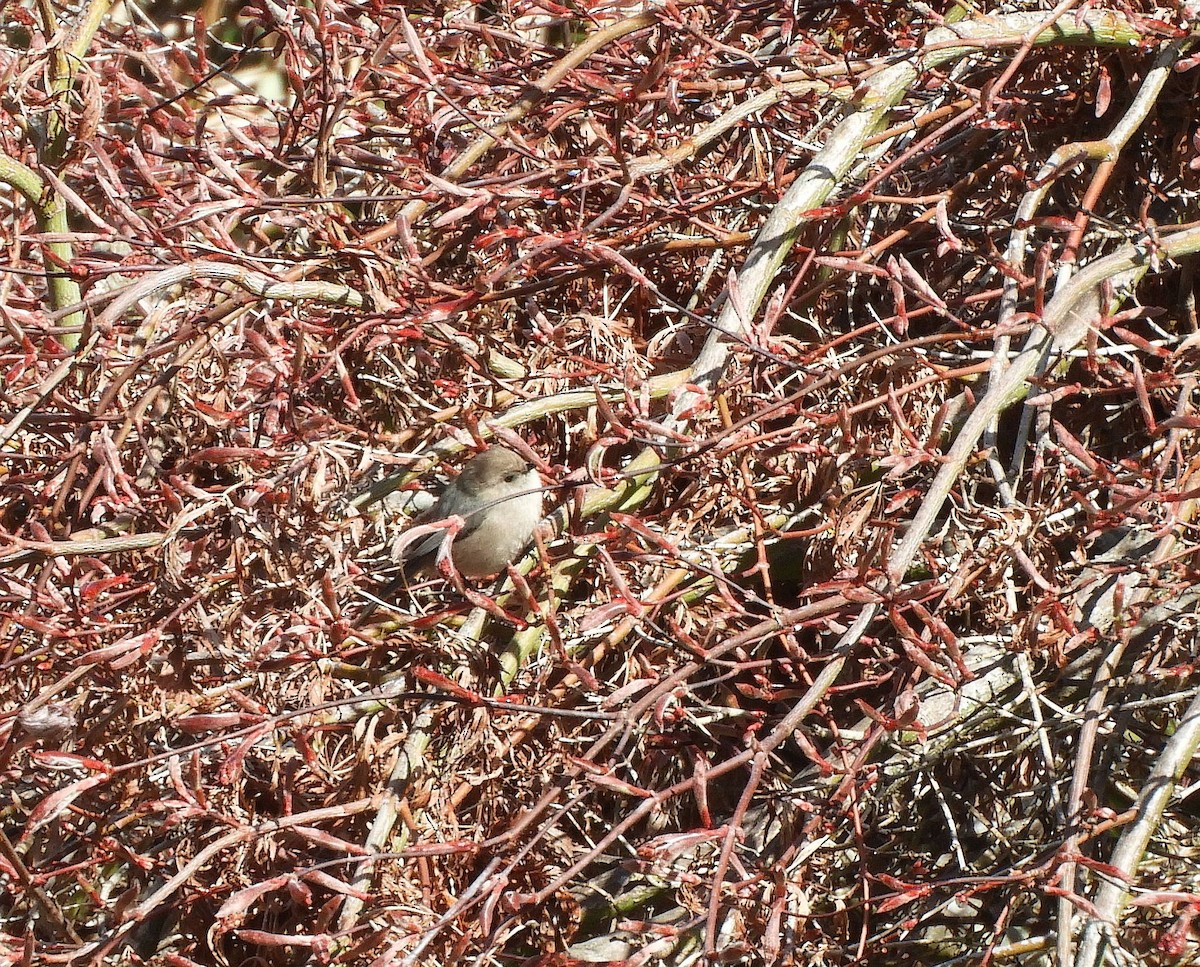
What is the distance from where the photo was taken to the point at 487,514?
3.83 meters

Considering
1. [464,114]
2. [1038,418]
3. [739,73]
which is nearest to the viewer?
[464,114]

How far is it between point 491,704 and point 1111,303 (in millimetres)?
1669

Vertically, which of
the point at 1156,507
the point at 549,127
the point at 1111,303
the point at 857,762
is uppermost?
the point at 549,127

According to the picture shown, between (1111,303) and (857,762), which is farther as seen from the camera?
(1111,303)

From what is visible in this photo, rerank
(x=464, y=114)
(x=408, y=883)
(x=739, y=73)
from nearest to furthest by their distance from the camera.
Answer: (x=408, y=883) < (x=464, y=114) < (x=739, y=73)

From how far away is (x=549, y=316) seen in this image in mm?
3693

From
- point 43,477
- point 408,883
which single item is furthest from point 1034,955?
point 43,477

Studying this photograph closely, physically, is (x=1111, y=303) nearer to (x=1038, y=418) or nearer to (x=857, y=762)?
(x=1038, y=418)

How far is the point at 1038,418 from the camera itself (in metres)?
3.25

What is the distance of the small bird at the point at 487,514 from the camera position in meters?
3.66

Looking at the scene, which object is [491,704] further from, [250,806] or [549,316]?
[549,316]

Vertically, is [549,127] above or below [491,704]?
above

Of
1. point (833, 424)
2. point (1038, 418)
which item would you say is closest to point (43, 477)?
point (833, 424)

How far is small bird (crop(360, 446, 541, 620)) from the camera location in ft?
12.0
